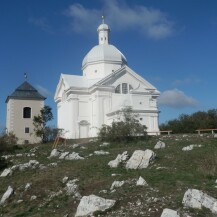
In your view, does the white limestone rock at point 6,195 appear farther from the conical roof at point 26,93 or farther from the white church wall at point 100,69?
the white church wall at point 100,69

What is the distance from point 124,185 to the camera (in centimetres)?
1464

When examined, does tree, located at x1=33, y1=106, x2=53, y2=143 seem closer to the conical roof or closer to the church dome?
the conical roof

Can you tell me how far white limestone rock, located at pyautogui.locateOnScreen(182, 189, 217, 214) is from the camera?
11758 mm

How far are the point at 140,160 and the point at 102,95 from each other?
26.6 meters

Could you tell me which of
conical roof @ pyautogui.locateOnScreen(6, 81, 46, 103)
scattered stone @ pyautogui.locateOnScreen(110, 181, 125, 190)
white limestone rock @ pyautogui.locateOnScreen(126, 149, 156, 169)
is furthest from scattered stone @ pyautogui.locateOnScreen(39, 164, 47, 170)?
conical roof @ pyautogui.locateOnScreen(6, 81, 46, 103)

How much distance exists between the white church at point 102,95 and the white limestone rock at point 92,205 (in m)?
29.3

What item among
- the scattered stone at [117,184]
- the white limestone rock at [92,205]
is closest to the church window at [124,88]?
the scattered stone at [117,184]

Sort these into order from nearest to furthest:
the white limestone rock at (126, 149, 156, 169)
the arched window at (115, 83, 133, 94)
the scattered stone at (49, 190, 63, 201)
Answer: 1. the scattered stone at (49, 190, 63, 201)
2. the white limestone rock at (126, 149, 156, 169)
3. the arched window at (115, 83, 133, 94)

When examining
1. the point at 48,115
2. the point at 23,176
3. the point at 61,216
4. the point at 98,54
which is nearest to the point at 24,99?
the point at 48,115

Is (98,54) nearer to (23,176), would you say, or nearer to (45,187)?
(23,176)

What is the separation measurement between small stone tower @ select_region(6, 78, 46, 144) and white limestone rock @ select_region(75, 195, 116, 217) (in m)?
33.5

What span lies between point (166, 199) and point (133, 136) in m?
20.7

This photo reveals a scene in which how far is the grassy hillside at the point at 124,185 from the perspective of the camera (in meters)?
12.6

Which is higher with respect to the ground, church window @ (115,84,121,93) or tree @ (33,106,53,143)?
church window @ (115,84,121,93)
